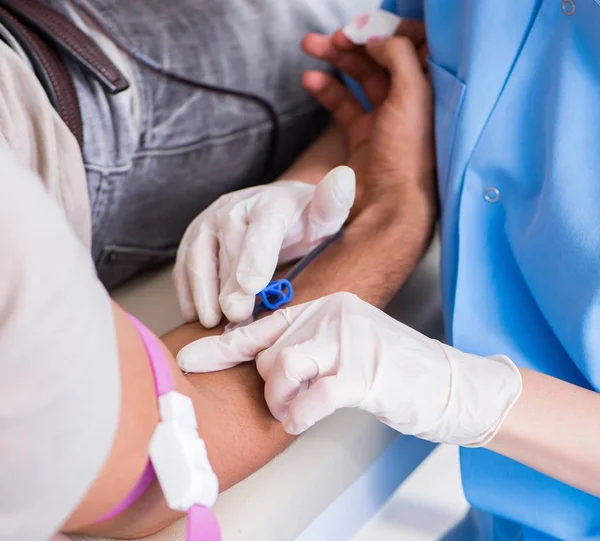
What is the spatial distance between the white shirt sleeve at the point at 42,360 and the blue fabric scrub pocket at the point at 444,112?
2.05 feet

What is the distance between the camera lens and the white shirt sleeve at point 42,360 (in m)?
0.43

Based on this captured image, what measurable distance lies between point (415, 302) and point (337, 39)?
1.49 ft

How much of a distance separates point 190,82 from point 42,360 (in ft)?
2.32

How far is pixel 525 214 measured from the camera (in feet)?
2.90

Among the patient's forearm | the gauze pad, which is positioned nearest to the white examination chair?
the patient's forearm

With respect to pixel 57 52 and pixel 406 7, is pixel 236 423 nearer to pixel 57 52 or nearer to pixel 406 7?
pixel 57 52

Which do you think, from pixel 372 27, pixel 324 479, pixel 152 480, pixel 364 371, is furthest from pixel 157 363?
pixel 372 27

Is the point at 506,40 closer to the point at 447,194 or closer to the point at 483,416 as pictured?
the point at 447,194

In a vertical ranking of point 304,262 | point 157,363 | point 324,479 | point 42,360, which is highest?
point 42,360

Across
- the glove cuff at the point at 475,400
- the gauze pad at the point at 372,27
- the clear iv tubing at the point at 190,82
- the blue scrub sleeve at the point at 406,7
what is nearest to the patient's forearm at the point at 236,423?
the glove cuff at the point at 475,400

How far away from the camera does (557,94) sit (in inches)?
33.3

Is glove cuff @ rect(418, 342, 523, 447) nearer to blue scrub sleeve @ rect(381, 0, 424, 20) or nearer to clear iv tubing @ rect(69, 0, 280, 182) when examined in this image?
clear iv tubing @ rect(69, 0, 280, 182)

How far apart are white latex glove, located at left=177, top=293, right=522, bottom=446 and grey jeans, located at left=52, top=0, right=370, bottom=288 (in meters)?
0.34

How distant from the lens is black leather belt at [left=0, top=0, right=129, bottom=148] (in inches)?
34.8
